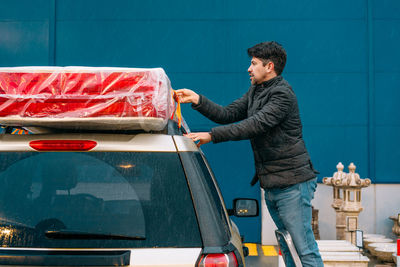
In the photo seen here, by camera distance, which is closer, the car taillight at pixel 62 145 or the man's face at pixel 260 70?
the car taillight at pixel 62 145

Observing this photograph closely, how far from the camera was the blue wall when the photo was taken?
26.9 feet

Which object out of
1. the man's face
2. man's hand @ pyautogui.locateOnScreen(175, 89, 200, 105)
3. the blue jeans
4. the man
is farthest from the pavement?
the man's face

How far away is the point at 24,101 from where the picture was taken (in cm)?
212

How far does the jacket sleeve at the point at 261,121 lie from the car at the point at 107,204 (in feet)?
3.69

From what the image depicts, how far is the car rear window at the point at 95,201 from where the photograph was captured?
1956 millimetres

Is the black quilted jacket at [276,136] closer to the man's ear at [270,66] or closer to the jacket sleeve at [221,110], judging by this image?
the man's ear at [270,66]

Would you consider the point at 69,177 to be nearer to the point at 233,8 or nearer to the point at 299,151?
the point at 299,151

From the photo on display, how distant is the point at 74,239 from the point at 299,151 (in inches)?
80.0

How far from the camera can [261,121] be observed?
3385 millimetres

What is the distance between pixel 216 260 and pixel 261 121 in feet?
5.33

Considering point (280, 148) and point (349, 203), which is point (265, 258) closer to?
point (349, 203)

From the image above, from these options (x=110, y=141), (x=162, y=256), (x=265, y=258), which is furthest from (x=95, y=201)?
(x=265, y=258)

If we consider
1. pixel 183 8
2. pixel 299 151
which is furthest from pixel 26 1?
pixel 299 151

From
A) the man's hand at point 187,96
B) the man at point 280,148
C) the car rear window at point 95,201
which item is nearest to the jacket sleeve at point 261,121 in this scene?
the man at point 280,148
